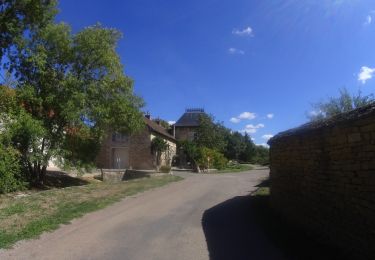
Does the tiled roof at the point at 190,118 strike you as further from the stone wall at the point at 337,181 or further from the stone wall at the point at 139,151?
the stone wall at the point at 337,181

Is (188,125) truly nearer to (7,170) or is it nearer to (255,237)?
(7,170)

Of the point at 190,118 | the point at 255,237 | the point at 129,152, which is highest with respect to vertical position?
the point at 190,118

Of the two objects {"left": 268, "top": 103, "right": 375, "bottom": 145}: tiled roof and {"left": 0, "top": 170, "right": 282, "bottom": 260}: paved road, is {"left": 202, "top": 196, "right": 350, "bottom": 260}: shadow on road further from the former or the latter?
{"left": 268, "top": 103, "right": 375, "bottom": 145}: tiled roof

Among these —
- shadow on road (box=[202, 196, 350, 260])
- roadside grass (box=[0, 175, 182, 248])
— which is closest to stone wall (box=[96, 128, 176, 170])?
roadside grass (box=[0, 175, 182, 248])

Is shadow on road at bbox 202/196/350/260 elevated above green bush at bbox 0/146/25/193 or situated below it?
below

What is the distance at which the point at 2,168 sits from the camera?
13.9 metres

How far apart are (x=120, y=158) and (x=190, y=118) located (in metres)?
20.2

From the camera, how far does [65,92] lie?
1914cm

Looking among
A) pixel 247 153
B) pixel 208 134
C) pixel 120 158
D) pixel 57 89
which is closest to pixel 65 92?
pixel 57 89

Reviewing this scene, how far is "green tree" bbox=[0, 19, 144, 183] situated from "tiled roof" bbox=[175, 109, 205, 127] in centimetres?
3628

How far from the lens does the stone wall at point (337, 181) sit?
5824 mm

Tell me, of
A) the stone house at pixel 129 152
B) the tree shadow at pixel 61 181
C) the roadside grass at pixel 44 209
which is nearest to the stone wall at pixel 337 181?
the roadside grass at pixel 44 209

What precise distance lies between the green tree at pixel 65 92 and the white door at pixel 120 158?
63.7ft

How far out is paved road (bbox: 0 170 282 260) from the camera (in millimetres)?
7273
